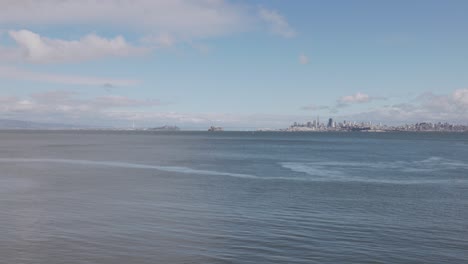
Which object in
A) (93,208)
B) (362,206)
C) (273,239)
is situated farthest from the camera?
(362,206)

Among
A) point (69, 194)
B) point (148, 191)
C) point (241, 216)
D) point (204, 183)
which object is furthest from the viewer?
point (204, 183)

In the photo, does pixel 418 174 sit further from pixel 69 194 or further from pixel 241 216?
pixel 69 194

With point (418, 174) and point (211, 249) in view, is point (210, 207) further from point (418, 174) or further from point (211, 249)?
point (418, 174)

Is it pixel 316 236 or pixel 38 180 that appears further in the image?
pixel 38 180

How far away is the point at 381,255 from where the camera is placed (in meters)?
16.1

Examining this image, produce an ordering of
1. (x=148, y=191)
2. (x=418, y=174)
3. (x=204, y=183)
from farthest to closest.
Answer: (x=418, y=174)
(x=204, y=183)
(x=148, y=191)

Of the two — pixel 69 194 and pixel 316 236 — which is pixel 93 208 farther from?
pixel 316 236

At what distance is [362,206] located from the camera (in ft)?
85.2

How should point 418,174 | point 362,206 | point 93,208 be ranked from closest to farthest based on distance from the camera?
point 93,208, point 362,206, point 418,174

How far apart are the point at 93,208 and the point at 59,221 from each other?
3.57 m

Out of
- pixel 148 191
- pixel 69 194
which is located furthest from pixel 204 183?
pixel 69 194

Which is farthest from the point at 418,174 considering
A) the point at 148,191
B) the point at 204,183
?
the point at 148,191

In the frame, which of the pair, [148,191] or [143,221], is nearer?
[143,221]

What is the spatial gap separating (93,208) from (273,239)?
35.4 feet
